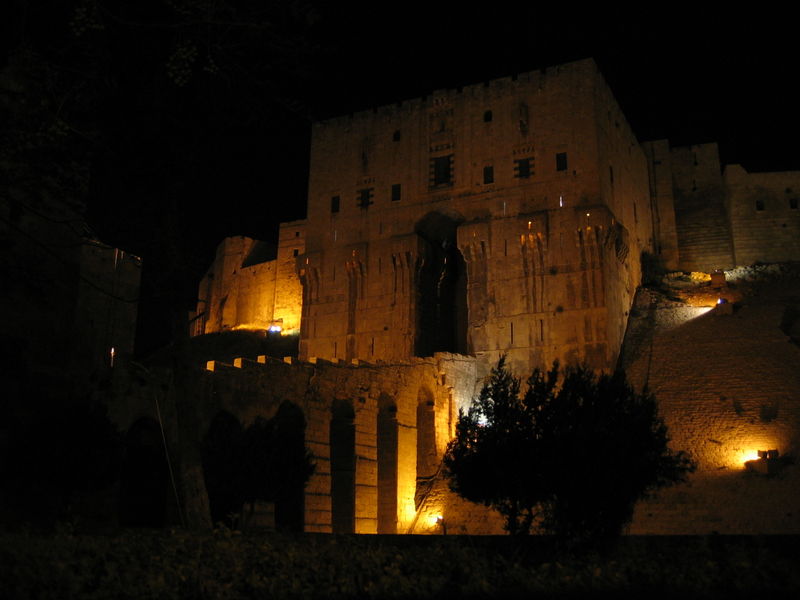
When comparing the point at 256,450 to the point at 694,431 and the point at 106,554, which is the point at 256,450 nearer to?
the point at 106,554

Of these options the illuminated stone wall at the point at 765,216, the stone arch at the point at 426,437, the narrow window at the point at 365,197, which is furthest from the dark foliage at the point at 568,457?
the illuminated stone wall at the point at 765,216

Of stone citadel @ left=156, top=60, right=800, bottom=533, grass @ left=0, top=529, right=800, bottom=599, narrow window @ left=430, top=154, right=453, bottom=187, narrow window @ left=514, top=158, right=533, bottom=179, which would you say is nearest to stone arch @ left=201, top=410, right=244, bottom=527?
stone citadel @ left=156, top=60, right=800, bottom=533

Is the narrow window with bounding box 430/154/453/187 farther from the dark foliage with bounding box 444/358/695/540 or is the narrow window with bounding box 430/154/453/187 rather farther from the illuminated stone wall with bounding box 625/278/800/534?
the dark foliage with bounding box 444/358/695/540

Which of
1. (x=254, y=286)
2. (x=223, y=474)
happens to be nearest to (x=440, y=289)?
(x=254, y=286)

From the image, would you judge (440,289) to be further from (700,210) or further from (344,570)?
(344,570)

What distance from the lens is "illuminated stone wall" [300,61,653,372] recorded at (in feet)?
110

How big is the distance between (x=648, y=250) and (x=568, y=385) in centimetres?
2820

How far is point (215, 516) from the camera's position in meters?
20.0

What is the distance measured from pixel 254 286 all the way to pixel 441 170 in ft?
58.4

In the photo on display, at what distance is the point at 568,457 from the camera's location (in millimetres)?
15102

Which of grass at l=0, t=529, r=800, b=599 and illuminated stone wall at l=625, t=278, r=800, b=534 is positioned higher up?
illuminated stone wall at l=625, t=278, r=800, b=534

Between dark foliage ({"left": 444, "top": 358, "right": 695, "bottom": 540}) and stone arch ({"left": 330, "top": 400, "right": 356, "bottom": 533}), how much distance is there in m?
9.72

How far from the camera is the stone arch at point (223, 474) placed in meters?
20.0

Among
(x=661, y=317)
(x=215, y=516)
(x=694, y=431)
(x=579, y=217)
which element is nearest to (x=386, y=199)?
(x=579, y=217)
